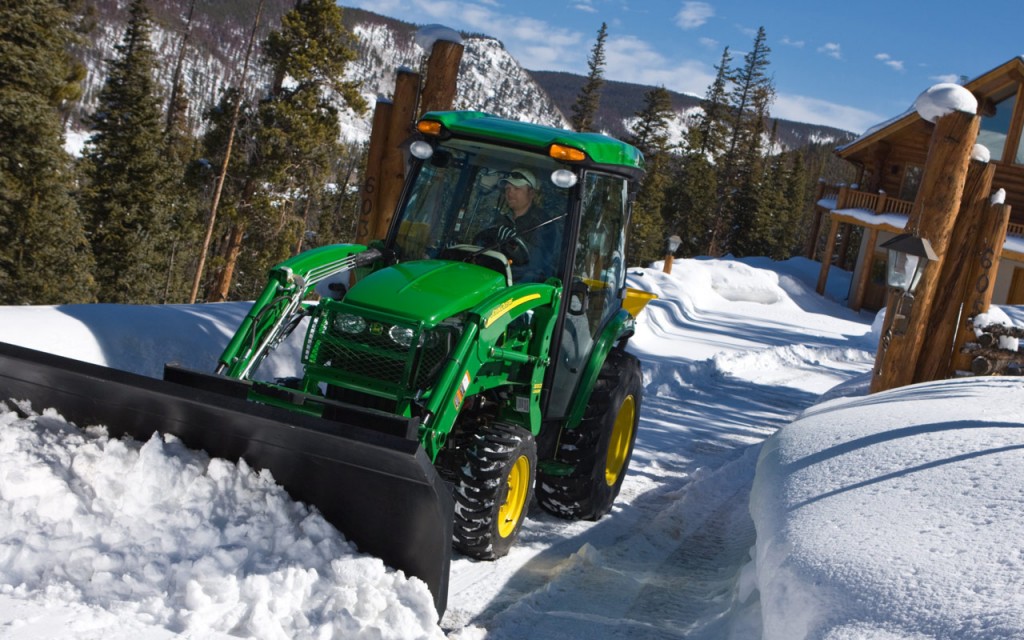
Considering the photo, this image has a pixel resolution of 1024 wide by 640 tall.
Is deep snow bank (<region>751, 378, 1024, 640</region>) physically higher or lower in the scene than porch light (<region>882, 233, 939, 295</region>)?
lower

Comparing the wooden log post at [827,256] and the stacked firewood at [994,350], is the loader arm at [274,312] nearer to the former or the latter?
the stacked firewood at [994,350]

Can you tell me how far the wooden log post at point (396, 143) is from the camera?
30.3 ft

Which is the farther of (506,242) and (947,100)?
(947,100)

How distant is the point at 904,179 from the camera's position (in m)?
34.2

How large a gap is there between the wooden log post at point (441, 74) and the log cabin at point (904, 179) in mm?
22696

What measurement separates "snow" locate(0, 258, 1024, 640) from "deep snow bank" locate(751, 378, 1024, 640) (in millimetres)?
13

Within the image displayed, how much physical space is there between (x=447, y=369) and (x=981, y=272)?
7.61 m

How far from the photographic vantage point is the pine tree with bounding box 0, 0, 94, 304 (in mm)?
21203

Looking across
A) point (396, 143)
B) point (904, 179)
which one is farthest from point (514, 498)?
point (904, 179)

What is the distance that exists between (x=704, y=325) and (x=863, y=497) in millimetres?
16181

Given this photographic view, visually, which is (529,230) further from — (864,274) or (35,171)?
(864,274)

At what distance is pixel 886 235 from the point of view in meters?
33.4

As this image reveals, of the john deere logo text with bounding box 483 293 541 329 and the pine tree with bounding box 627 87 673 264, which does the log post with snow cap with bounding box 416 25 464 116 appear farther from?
the pine tree with bounding box 627 87 673 264

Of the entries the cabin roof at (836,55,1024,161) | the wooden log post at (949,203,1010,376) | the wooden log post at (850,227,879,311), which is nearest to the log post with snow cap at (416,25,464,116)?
the wooden log post at (949,203,1010,376)
